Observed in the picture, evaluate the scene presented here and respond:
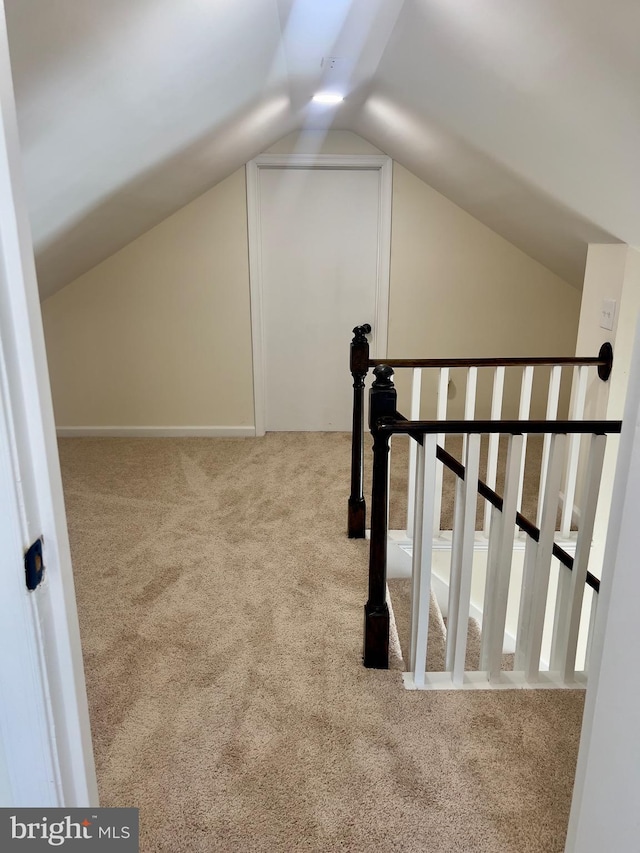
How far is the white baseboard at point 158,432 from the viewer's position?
4367 millimetres

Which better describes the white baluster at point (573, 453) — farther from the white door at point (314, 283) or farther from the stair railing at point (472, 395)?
the white door at point (314, 283)

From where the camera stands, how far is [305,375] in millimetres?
4363

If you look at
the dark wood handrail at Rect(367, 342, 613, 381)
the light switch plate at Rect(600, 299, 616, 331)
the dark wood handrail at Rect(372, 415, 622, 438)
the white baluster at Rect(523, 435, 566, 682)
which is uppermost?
the light switch plate at Rect(600, 299, 616, 331)

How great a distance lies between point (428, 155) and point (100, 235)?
1775 mm

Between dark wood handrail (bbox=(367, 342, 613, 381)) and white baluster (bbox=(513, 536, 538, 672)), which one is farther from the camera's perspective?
dark wood handrail (bbox=(367, 342, 613, 381))

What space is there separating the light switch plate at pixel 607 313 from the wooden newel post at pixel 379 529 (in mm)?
1362

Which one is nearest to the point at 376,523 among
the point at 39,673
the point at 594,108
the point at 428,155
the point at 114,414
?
the point at 39,673

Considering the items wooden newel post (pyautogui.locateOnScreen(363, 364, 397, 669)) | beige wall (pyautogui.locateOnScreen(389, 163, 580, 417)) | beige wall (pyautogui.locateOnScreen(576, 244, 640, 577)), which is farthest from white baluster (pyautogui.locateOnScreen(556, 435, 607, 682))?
beige wall (pyautogui.locateOnScreen(389, 163, 580, 417))

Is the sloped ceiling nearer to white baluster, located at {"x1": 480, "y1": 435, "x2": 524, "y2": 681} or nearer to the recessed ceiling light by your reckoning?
the recessed ceiling light

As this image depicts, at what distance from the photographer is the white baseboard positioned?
14.3ft

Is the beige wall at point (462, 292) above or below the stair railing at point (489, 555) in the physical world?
above

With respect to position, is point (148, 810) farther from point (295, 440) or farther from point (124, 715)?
point (295, 440)

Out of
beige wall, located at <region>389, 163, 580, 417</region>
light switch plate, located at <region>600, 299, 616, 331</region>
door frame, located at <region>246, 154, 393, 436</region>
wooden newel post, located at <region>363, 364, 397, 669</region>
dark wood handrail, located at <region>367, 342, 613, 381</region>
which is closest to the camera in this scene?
wooden newel post, located at <region>363, 364, 397, 669</region>

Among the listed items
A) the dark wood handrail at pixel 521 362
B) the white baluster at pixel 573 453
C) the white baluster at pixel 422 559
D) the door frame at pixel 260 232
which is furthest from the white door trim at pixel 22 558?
the door frame at pixel 260 232
